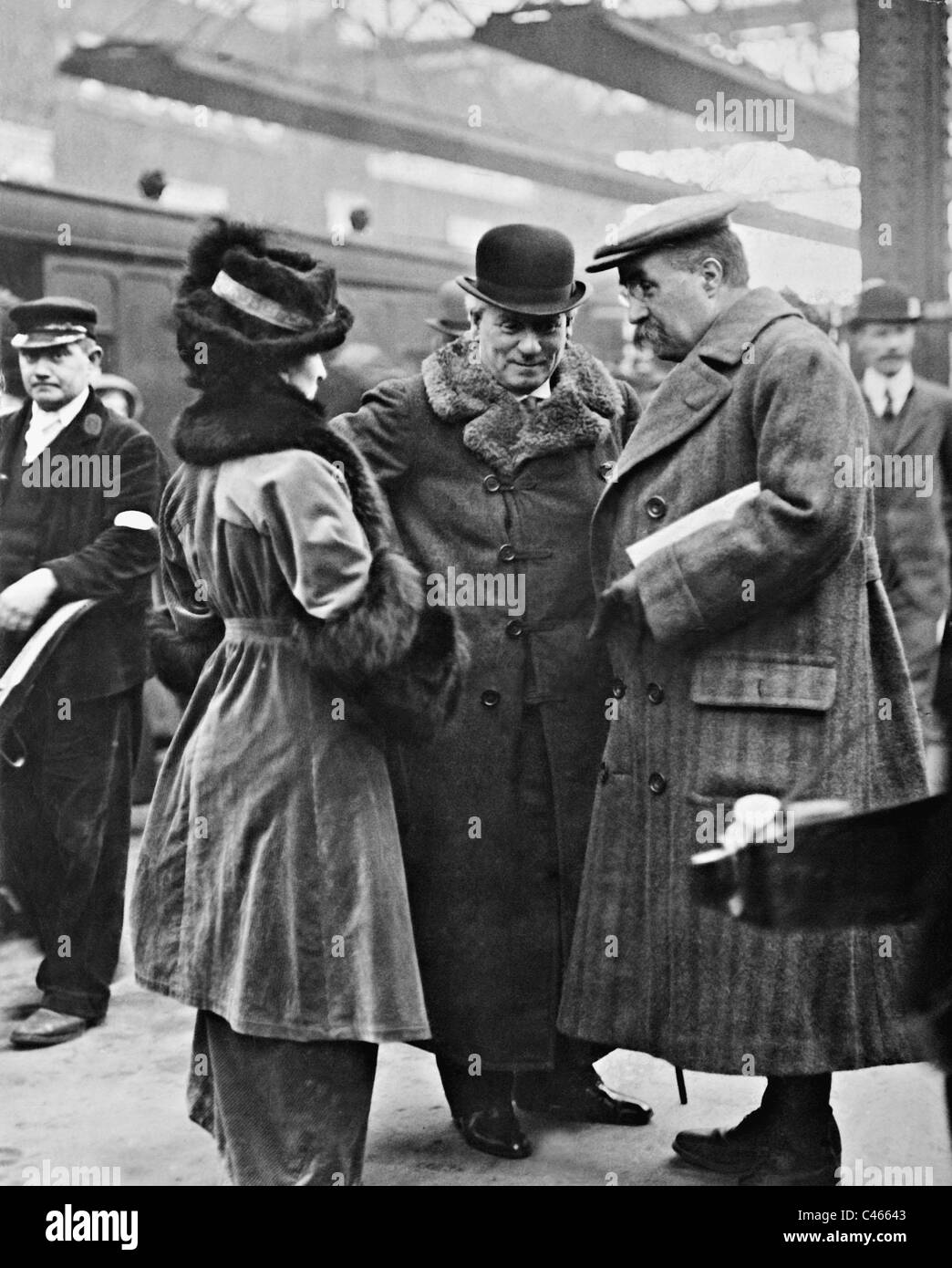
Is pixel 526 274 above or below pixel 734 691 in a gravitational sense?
above

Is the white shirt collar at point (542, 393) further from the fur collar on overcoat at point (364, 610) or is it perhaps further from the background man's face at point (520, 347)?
the fur collar on overcoat at point (364, 610)

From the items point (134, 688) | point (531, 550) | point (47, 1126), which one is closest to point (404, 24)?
point (531, 550)

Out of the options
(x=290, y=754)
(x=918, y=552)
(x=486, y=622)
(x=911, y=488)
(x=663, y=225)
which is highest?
(x=663, y=225)

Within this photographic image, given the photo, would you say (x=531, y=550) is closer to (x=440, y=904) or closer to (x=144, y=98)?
(x=440, y=904)

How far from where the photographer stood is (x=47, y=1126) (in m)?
4.34

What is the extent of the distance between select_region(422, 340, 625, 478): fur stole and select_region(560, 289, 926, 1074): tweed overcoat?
196 millimetres

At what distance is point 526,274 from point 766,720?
1.18m

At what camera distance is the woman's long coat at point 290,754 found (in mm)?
3689

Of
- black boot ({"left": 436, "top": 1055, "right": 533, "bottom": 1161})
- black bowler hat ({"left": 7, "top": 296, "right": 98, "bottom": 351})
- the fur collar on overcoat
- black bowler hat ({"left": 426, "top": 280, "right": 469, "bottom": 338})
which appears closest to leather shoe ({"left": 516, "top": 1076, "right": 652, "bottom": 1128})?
black boot ({"left": 436, "top": 1055, "right": 533, "bottom": 1161})

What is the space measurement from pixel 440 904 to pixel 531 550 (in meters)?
0.88

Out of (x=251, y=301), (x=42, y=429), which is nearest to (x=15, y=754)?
(x=42, y=429)

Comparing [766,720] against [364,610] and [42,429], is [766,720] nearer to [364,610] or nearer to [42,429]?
[364,610]

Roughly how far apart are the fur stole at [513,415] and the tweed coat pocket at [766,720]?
68 centimetres

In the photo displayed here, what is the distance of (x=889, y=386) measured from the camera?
4.66 metres
